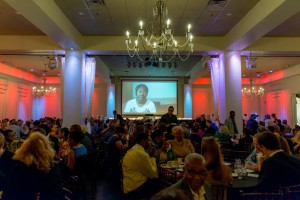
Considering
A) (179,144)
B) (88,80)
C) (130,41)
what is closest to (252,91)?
(88,80)

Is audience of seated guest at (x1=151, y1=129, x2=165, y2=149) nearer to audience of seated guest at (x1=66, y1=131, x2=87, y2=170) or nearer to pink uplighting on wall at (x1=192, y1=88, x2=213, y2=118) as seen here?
audience of seated guest at (x1=66, y1=131, x2=87, y2=170)

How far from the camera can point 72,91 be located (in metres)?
8.54

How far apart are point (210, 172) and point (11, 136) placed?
16.3ft

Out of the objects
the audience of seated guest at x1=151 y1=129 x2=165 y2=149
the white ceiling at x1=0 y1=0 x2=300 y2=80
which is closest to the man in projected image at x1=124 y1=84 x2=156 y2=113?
the white ceiling at x1=0 y1=0 x2=300 y2=80

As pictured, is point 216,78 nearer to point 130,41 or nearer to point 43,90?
point 130,41

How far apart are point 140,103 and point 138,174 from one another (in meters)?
12.8

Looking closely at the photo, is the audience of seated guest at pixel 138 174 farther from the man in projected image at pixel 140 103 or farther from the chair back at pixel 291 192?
the man in projected image at pixel 140 103

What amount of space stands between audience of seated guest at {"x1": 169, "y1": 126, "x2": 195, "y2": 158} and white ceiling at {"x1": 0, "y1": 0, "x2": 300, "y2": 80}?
10.00 ft

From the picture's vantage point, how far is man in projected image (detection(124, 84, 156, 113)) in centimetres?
1611

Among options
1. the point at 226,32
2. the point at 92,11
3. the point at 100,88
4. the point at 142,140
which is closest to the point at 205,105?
the point at 100,88

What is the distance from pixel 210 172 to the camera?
2727 mm

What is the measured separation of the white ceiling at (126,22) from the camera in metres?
5.92

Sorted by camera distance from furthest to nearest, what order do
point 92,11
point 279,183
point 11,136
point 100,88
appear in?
point 100,88, point 92,11, point 11,136, point 279,183

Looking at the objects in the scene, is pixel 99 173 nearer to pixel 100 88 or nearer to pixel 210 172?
pixel 210 172
